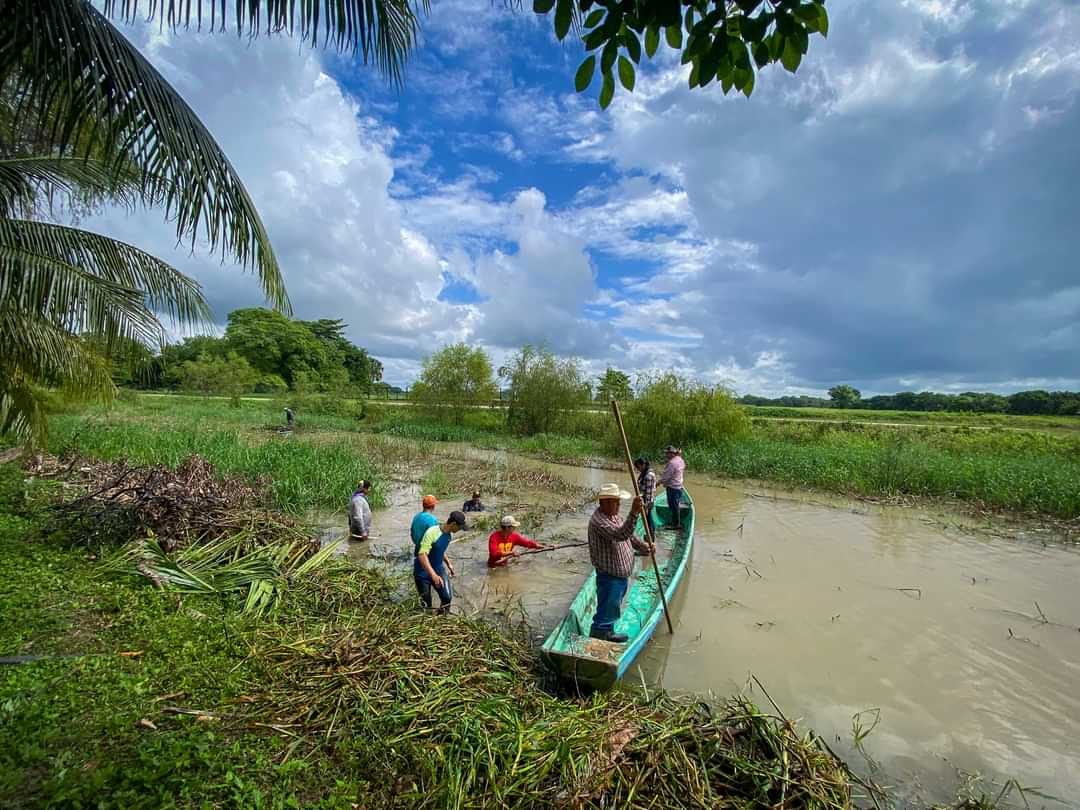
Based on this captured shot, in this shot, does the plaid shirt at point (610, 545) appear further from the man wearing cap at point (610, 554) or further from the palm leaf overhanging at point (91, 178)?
the palm leaf overhanging at point (91, 178)

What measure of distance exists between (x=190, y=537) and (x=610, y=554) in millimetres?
5081

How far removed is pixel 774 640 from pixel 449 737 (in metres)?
4.48

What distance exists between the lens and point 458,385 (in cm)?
3175

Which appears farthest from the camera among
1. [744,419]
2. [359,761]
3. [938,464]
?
[744,419]

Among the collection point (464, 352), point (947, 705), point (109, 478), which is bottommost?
point (947, 705)

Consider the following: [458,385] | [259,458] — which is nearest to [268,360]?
[458,385]

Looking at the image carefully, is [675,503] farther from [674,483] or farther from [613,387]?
[613,387]

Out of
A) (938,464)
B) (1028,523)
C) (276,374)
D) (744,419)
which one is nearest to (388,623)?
(1028,523)

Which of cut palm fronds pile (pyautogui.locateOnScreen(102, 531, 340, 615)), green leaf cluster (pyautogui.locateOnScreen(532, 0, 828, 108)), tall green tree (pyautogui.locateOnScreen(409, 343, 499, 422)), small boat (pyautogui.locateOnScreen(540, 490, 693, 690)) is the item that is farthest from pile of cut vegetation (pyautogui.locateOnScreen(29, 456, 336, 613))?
tall green tree (pyautogui.locateOnScreen(409, 343, 499, 422))

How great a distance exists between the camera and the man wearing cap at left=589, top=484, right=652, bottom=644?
4465 millimetres

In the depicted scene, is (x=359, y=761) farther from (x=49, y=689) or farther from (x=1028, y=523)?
(x=1028, y=523)

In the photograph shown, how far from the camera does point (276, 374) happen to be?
52.7 metres

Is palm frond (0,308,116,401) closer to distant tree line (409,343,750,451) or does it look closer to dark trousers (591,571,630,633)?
dark trousers (591,571,630,633)

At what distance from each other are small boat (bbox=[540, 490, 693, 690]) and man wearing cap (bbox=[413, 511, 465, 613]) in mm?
1243
